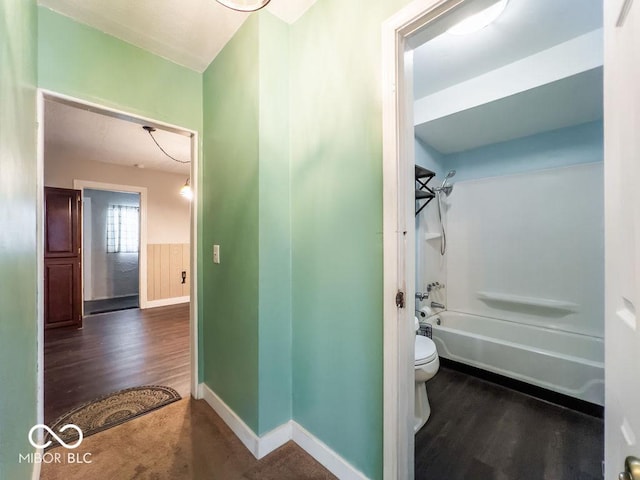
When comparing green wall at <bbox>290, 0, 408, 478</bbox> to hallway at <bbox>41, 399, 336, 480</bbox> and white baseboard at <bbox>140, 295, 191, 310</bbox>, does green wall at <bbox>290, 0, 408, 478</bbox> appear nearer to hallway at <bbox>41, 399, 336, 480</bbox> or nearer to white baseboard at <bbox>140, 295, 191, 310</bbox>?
hallway at <bbox>41, 399, 336, 480</bbox>

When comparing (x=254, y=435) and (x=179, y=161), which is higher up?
(x=179, y=161)

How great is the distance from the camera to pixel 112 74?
1.68m

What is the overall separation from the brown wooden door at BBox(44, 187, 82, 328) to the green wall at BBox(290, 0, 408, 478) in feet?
12.4

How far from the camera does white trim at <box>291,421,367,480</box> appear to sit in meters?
1.26

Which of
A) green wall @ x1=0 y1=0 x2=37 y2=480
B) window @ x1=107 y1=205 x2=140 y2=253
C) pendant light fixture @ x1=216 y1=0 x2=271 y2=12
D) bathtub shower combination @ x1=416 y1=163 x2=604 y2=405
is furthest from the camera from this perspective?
window @ x1=107 y1=205 x2=140 y2=253

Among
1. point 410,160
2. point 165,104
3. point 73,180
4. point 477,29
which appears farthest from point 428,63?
point 73,180

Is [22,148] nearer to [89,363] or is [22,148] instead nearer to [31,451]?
[31,451]

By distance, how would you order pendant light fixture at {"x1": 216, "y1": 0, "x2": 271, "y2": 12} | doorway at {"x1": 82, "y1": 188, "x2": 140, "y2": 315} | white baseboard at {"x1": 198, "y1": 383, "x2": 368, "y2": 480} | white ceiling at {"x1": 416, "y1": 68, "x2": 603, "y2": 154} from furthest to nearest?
doorway at {"x1": 82, "y1": 188, "x2": 140, "y2": 315} < white ceiling at {"x1": 416, "y1": 68, "x2": 603, "y2": 154} < white baseboard at {"x1": 198, "y1": 383, "x2": 368, "y2": 480} < pendant light fixture at {"x1": 216, "y1": 0, "x2": 271, "y2": 12}

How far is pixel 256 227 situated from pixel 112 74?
55.9 inches

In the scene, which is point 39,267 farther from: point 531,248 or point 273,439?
point 531,248

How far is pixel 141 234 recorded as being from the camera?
4672mm

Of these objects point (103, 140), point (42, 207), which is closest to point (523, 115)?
point (42, 207)

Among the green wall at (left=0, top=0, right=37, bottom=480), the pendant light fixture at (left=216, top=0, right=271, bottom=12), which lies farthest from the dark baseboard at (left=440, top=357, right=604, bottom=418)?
the pendant light fixture at (left=216, top=0, right=271, bottom=12)

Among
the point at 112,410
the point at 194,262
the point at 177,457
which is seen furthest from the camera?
the point at 194,262
